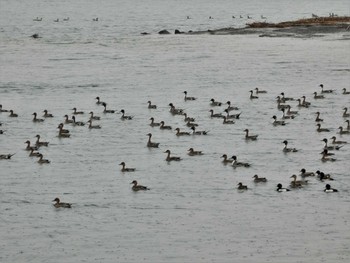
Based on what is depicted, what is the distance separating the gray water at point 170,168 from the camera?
28.8 meters

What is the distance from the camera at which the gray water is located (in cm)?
2875

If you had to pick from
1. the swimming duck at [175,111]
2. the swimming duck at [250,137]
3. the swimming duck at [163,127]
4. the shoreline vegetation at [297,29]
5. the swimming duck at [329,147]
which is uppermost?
the shoreline vegetation at [297,29]

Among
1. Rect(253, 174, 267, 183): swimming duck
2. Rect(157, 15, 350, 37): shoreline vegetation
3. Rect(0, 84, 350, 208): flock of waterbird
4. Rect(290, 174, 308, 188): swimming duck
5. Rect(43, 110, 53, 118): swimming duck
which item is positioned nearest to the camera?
Rect(290, 174, 308, 188): swimming duck

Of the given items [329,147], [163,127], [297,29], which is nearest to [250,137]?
[329,147]

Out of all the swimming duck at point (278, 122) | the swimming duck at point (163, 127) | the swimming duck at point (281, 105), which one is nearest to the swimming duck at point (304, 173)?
the swimming duck at point (278, 122)

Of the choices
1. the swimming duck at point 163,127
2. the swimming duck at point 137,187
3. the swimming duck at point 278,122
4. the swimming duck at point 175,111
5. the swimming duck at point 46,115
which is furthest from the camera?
the swimming duck at point 175,111

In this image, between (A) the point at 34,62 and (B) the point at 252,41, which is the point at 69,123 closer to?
(A) the point at 34,62

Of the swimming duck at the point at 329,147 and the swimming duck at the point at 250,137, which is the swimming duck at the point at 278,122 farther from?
the swimming duck at the point at 329,147

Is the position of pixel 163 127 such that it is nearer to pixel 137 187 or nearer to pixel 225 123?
pixel 225 123

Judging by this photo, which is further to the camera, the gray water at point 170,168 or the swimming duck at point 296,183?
the swimming duck at point 296,183

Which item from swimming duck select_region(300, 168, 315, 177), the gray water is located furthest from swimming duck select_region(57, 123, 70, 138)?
swimming duck select_region(300, 168, 315, 177)

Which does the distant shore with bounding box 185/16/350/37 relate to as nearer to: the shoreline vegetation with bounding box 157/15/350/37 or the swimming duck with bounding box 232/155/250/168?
the shoreline vegetation with bounding box 157/15/350/37

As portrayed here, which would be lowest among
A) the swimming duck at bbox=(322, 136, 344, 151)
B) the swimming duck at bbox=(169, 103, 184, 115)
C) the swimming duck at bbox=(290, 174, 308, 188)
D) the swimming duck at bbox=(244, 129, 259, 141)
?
the swimming duck at bbox=(290, 174, 308, 188)

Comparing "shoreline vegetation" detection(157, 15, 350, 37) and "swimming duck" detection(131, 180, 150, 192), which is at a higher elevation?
"shoreline vegetation" detection(157, 15, 350, 37)
